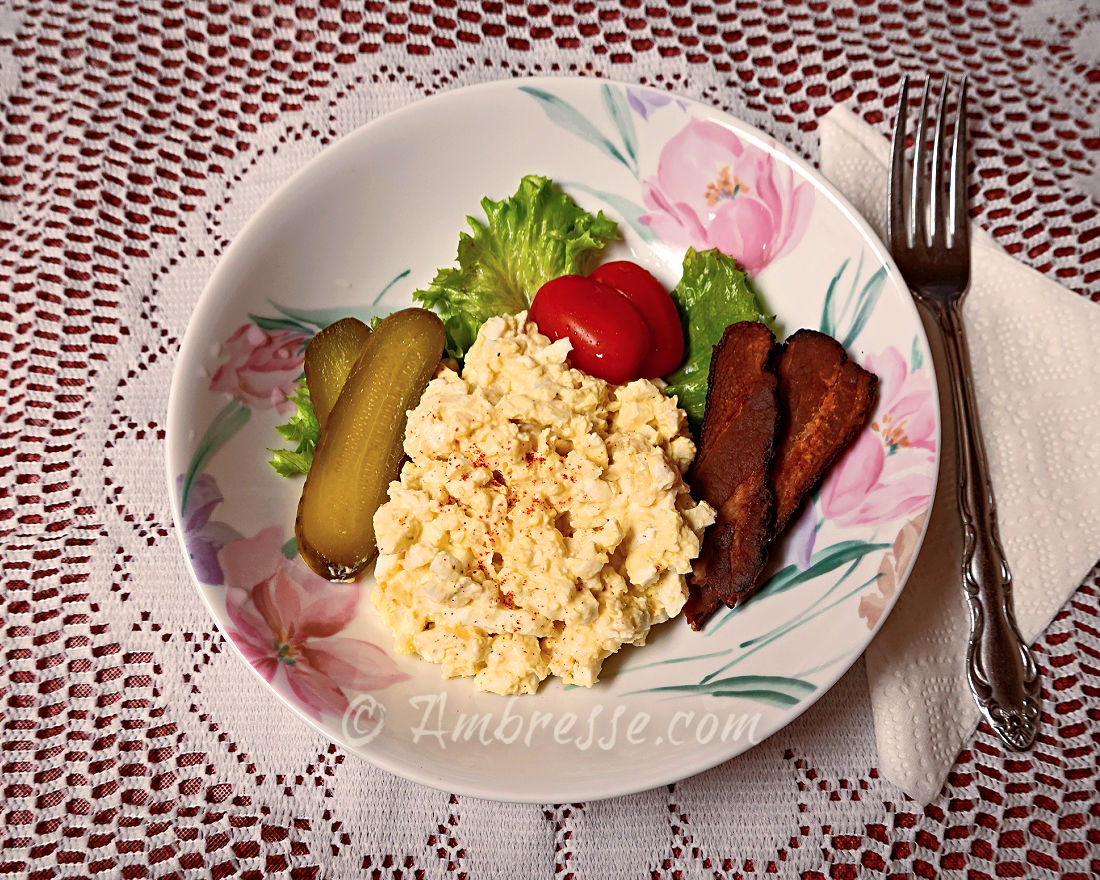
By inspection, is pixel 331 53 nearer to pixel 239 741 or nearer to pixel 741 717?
pixel 239 741

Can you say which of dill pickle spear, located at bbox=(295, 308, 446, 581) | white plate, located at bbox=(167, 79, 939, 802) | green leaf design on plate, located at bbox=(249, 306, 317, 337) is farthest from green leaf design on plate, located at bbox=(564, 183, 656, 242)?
green leaf design on plate, located at bbox=(249, 306, 317, 337)

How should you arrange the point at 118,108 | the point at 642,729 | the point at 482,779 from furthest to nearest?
the point at 118,108
the point at 642,729
the point at 482,779

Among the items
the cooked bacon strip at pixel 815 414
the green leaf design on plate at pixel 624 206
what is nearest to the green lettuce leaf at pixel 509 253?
the green leaf design on plate at pixel 624 206

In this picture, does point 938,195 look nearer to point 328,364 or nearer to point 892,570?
point 892,570

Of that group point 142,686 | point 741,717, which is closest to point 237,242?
point 142,686

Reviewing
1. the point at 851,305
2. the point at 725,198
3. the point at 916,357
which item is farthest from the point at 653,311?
the point at 916,357

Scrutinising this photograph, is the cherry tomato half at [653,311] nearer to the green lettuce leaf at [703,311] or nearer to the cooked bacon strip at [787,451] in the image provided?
the green lettuce leaf at [703,311]

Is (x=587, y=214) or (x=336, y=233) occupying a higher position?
(x=587, y=214)
